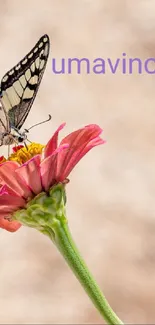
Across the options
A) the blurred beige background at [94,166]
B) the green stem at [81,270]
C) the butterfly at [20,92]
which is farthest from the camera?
the blurred beige background at [94,166]

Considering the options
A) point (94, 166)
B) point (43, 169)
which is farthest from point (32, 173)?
point (94, 166)

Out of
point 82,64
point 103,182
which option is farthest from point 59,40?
point 103,182

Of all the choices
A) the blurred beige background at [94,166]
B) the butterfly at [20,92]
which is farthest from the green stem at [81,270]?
the blurred beige background at [94,166]

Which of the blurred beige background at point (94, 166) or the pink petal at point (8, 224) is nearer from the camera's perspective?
the pink petal at point (8, 224)

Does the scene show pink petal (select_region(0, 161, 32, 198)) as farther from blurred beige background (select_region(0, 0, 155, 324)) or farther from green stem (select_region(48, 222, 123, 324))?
blurred beige background (select_region(0, 0, 155, 324))

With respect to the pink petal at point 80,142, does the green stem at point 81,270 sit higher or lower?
lower

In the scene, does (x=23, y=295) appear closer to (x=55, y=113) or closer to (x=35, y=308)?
(x=35, y=308)

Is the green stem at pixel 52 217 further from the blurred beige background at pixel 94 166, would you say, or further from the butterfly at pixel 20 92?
the blurred beige background at pixel 94 166
